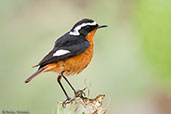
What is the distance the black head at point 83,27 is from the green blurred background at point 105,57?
1.32 m

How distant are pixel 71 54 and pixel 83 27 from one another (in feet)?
1.96

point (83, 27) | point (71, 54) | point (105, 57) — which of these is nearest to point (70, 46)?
point (71, 54)

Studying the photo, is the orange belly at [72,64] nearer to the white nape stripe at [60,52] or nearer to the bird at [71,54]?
the bird at [71,54]

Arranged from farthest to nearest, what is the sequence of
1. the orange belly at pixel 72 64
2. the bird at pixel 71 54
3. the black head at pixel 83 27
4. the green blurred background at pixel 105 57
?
the green blurred background at pixel 105 57 → the black head at pixel 83 27 → the orange belly at pixel 72 64 → the bird at pixel 71 54

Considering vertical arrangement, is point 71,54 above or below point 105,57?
above

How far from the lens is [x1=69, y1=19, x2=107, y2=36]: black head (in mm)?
5027

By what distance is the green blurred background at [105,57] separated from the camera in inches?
256

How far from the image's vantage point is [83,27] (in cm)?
507

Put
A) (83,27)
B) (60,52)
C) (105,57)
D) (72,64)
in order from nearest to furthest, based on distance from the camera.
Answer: (60,52), (72,64), (83,27), (105,57)

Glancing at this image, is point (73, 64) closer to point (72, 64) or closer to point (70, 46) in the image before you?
point (72, 64)

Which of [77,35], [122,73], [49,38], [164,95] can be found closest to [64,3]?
[49,38]

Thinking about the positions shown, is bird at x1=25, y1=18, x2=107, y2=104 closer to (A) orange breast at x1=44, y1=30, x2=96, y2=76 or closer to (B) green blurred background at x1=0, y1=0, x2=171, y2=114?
(A) orange breast at x1=44, y1=30, x2=96, y2=76

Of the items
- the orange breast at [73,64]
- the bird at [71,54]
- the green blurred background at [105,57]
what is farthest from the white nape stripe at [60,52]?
the green blurred background at [105,57]

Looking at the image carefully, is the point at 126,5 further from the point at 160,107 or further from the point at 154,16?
the point at 160,107
